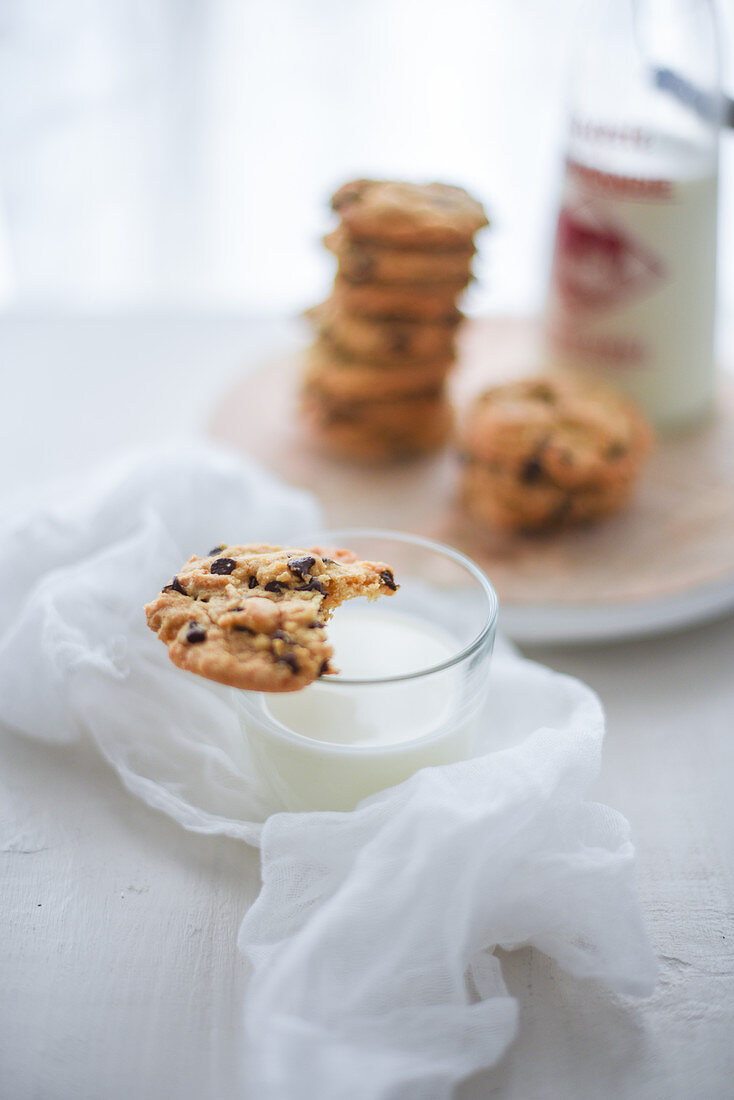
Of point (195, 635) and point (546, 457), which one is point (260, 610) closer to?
point (195, 635)

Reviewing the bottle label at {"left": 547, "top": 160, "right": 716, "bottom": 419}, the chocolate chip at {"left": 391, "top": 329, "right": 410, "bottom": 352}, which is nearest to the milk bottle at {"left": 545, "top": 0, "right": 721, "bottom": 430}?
the bottle label at {"left": 547, "top": 160, "right": 716, "bottom": 419}

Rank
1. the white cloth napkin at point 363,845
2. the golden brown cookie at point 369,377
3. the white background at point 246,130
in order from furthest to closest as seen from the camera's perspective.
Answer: the white background at point 246,130 < the golden brown cookie at point 369,377 < the white cloth napkin at point 363,845

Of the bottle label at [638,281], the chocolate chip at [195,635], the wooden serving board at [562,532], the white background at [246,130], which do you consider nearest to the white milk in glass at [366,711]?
the chocolate chip at [195,635]

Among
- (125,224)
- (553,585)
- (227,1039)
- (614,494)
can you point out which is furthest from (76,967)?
(125,224)

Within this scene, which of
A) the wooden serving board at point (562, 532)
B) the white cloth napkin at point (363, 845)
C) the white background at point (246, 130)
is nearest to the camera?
the white cloth napkin at point (363, 845)

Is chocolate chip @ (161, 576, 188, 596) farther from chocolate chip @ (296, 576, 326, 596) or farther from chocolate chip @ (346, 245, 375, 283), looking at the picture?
chocolate chip @ (346, 245, 375, 283)

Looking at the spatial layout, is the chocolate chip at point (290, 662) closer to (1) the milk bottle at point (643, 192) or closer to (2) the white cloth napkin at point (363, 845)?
(2) the white cloth napkin at point (363, 845)

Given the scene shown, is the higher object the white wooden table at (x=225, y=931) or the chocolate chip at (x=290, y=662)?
the chocolate chip at (x=290, y=662)
